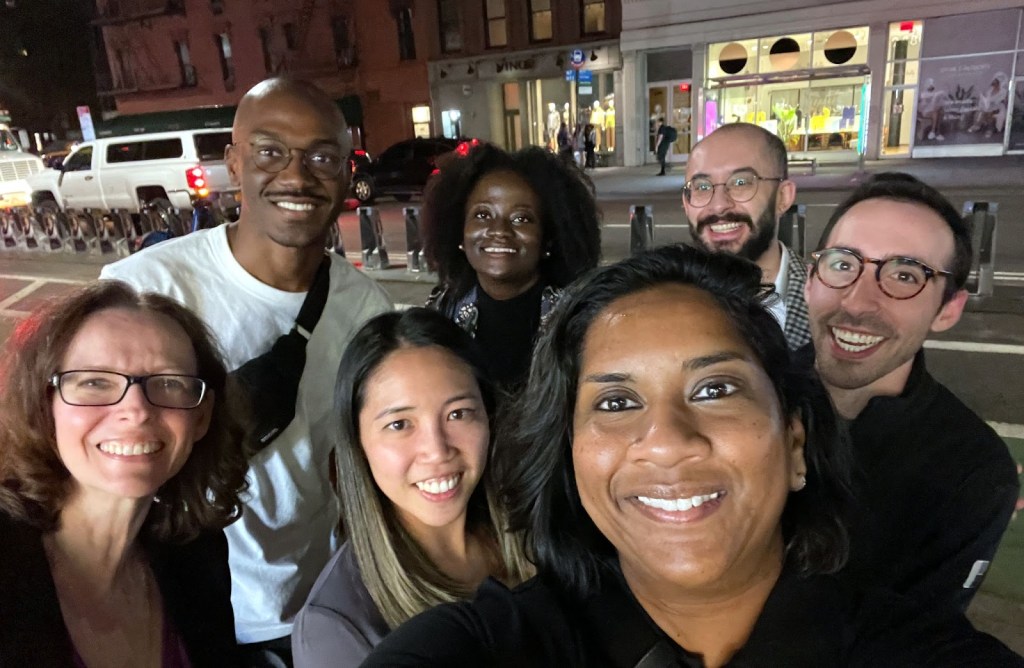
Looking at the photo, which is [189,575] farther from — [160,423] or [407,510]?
[407,510]

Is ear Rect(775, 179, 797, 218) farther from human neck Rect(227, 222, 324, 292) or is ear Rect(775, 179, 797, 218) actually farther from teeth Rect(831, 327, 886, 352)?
human neck Rect(227, 222, 324, 292)

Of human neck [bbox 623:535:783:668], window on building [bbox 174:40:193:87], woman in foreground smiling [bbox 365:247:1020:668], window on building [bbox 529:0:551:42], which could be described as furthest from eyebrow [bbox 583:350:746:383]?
window on building [bbox 174:40:193:87]

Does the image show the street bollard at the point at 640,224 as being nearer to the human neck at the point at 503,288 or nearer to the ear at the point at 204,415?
the human neck at the point at 503,288

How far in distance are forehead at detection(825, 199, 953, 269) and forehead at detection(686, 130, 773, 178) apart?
115 cm

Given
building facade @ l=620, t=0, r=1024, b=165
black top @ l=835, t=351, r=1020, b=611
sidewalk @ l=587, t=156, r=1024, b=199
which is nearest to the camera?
black top @ l=835, t=351, r=1020, b=611

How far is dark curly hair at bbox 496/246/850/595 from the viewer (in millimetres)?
1397

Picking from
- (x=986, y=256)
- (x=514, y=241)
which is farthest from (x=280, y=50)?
(x=514, y=241)

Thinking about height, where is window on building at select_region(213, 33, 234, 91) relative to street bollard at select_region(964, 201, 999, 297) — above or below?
above

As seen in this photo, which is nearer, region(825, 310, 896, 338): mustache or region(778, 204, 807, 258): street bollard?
region(825, 310, 896, 338): mustache

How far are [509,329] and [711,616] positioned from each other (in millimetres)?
1983

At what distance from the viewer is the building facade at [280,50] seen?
26062 millimetres

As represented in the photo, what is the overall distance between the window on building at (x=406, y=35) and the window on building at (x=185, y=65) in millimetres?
10568

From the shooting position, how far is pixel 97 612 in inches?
70.6

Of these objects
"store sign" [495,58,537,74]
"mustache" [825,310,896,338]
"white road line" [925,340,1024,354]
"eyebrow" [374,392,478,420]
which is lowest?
"white road line" [925,340,1024,354]
